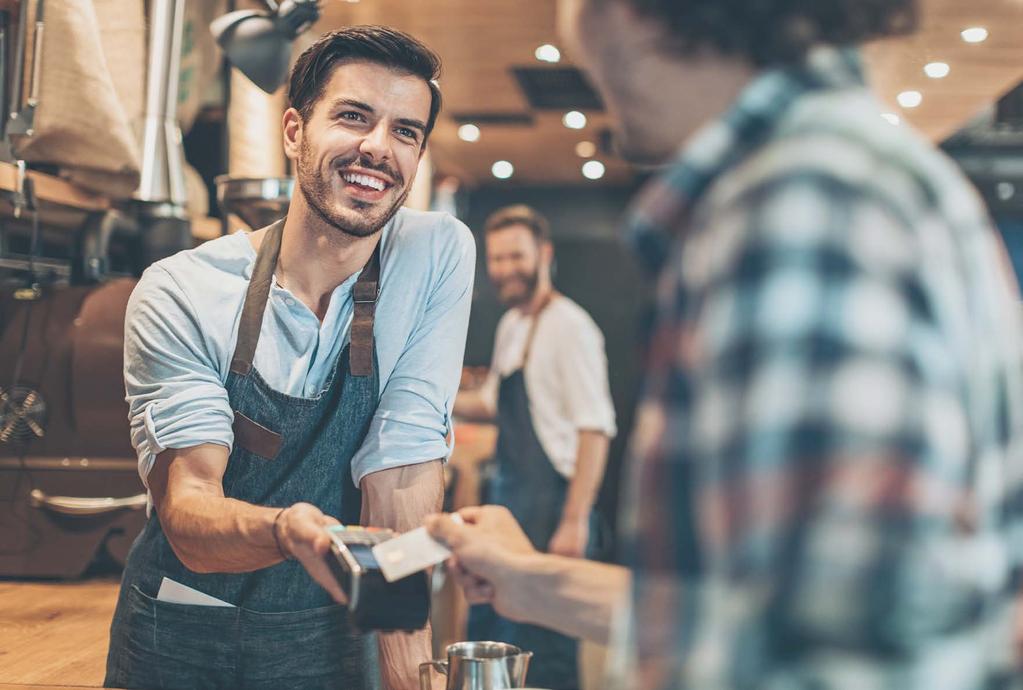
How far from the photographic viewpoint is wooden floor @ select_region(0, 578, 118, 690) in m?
1.65

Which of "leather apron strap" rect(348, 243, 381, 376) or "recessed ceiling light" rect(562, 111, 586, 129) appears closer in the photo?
"leather apron strap" rect(348, 243, 381, 376)

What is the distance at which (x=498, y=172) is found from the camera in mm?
10055

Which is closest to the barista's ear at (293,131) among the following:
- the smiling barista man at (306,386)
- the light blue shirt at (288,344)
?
the smiling barista man at (306,386)

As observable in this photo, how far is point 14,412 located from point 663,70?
2104mm

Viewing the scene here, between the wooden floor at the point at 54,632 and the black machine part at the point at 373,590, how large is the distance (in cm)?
55

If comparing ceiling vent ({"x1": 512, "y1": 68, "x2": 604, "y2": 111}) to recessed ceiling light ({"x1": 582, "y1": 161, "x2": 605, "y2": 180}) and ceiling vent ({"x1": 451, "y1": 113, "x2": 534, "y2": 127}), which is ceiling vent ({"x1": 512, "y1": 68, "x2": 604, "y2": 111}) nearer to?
ceiling vent ({"x1": 451, "y1": 113, "x2": 534, "y2": 127})

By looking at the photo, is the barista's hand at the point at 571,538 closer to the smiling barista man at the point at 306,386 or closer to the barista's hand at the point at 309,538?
the smiling barista man at the point at 306,386

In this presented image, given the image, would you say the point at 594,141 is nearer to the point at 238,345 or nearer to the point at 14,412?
the point at 14,412

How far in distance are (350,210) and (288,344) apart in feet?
0.76

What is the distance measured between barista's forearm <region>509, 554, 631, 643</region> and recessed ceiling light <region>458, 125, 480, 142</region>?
7.08 metres

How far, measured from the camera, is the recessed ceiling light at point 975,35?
16.7 ft

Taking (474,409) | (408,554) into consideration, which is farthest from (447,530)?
(474,409)

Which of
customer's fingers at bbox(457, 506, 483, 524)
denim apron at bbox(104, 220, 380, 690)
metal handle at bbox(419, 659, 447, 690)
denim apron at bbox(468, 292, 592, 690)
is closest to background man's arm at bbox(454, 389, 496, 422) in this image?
denim apron at bbox(468, 292, 592, 690)

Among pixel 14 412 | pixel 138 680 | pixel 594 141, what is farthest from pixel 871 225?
pixel 594 141
